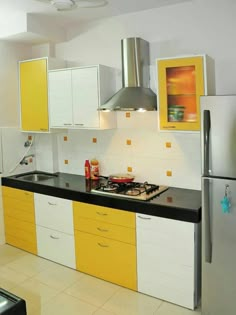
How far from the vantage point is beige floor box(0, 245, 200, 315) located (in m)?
2.55

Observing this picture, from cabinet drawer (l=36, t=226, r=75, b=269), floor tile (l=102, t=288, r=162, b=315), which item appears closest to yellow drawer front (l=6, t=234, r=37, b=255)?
cabinet drawer (l=36, t=226, r=75, b=269)

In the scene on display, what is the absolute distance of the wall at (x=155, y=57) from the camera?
2730 mm

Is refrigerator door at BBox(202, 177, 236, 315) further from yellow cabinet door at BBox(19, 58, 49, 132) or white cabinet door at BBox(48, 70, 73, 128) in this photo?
yellow cabinet door at BBox(19, 58, 49, 132)

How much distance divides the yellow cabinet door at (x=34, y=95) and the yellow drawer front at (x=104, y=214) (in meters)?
1.08

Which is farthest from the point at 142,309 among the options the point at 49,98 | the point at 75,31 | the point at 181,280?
the point at 75,31

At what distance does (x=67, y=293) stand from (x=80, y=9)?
2.67 m

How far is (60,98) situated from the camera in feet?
11.2

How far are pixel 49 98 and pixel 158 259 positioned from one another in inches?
81.0

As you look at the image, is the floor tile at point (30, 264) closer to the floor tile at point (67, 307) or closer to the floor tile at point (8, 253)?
the floor tile at point (8, 253)

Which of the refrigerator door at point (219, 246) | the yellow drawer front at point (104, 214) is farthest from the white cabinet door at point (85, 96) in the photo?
the refrigerator door at point (219, 246)

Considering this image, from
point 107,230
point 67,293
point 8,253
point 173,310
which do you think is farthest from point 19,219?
point 173,310

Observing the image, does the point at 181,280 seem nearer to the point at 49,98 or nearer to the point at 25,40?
the point at 49,98

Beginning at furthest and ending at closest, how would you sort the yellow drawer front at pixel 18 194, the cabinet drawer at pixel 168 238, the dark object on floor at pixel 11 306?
the yellow drawer front at pixel 18 194 < the cabinet drawer at pixel 168 238 < the dark object on floor at pixel 11 306

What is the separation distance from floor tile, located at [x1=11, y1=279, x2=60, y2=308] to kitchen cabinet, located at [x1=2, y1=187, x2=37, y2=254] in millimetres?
597
